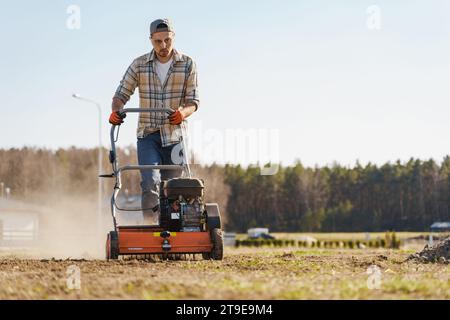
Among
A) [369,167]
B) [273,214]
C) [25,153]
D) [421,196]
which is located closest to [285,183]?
[273,214]

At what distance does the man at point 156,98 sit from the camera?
8836 millimetres

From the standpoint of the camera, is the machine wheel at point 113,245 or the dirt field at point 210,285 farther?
the machine wheel at point 113,245

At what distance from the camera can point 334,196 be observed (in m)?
122

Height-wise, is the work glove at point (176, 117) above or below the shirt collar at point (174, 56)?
below

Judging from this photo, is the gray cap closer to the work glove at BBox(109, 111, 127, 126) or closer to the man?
the man

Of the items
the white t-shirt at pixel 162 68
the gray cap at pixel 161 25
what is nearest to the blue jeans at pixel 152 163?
the white t-shirt at pixel 162 68

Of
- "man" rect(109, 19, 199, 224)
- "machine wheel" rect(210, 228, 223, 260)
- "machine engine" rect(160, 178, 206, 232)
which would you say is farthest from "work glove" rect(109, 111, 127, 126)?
"machine wheel" rect(210, 228, 223, 260)

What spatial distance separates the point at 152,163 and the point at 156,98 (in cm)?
75

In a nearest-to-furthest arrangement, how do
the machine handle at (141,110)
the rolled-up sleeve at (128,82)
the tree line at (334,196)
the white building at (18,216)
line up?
the machine handle at (141,110) < the rolled-up sleeve at (128,82) < the white building at (18,216) < the tree line at (334,196)

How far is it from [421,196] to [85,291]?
110 m

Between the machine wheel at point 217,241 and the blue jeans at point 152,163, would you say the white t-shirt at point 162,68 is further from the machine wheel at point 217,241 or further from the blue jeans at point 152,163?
the machine wheel at point 217,241

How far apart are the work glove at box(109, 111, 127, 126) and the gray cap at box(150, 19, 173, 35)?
100 cm

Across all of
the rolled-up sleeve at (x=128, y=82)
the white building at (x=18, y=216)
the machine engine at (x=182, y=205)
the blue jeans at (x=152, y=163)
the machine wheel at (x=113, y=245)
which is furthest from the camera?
the white building at (x=18, y=216)

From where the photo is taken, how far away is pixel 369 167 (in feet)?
396
